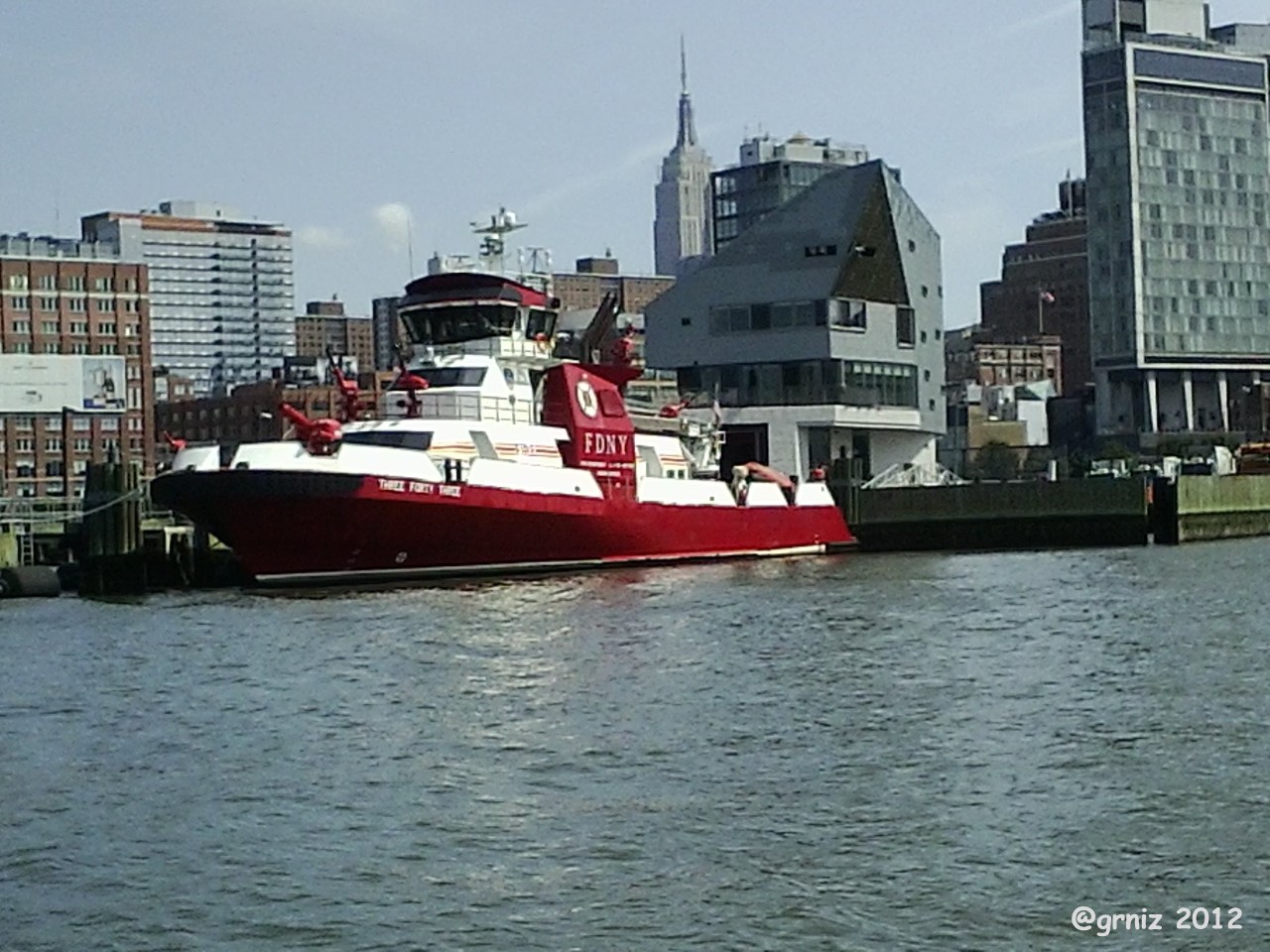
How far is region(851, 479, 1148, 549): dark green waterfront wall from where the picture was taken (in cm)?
6531

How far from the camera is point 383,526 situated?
144ft

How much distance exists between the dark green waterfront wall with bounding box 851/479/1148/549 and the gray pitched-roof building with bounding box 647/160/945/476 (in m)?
12.8

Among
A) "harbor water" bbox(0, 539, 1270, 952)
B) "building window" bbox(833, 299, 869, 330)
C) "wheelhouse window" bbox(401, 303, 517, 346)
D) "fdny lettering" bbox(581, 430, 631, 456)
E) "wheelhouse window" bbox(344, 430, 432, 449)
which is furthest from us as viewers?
"building window" bbox(833, 299, 869, 330)

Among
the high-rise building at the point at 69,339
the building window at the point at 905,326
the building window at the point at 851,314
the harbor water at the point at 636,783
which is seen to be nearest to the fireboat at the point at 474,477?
the harbor water at the point at 636,783

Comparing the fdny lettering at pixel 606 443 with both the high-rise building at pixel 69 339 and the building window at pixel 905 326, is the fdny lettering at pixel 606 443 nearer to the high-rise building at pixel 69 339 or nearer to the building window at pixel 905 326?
the building window at pixel 905 326

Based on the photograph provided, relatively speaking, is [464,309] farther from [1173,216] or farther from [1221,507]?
[1173,216]

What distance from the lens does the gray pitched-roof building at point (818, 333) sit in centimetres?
7906

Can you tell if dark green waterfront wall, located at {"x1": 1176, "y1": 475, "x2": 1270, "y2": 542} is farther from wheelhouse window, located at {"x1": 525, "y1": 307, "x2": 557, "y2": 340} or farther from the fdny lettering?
wheelhouse window, located at {"x1": 525, "y1": 307, "x2": 557, "y2": 340}

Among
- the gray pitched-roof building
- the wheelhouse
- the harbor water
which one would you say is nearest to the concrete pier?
the gray pitched-roof building

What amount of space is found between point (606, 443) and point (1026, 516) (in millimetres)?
19680

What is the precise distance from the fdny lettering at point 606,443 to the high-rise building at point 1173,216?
12292 centimetres

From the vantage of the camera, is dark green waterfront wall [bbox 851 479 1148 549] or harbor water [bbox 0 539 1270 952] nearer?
harbor water [bbox 0 539 1270 952]

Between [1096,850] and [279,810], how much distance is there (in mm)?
7521

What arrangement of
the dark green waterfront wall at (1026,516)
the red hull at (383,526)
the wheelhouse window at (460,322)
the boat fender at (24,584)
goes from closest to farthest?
1. the red hull at (383,526)
2. the boat fender at (24,584)
3. the wheelhouse window at (460,322)
4. the dark green waterfront wall at (1026,516)
